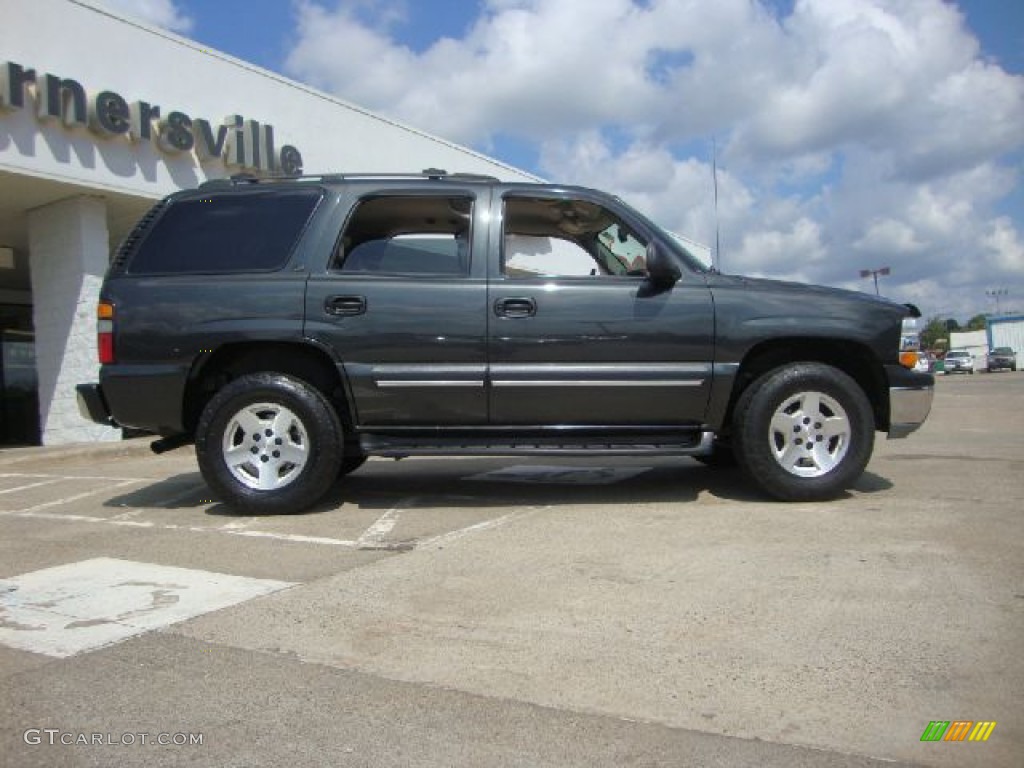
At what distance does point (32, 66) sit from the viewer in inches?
410

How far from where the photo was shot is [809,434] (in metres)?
5.34

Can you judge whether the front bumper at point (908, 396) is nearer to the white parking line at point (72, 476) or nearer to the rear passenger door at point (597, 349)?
the rear passenger door at point (597, 349)

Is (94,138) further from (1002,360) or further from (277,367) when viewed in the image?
(1002,360)

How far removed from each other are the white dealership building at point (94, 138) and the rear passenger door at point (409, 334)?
7.31 m

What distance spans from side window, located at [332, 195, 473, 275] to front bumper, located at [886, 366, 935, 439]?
9.30 ft

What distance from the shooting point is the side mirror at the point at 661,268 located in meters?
5.23

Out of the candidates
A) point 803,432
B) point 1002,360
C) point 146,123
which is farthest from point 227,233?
point 1002,360

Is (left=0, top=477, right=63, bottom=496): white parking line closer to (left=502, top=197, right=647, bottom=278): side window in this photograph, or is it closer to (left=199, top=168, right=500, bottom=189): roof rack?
(left=199, top=168, right=500, bottom=189): roof rack

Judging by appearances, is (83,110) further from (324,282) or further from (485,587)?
(485,587)

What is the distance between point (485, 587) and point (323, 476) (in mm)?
1888

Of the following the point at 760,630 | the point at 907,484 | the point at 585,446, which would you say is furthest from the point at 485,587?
the point at 907,484

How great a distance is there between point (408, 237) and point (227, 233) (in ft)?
3.88

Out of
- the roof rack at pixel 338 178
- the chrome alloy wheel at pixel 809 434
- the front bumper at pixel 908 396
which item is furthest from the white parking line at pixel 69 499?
the front bumper at pixel 908 396

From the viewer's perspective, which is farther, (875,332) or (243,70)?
(243,70)
